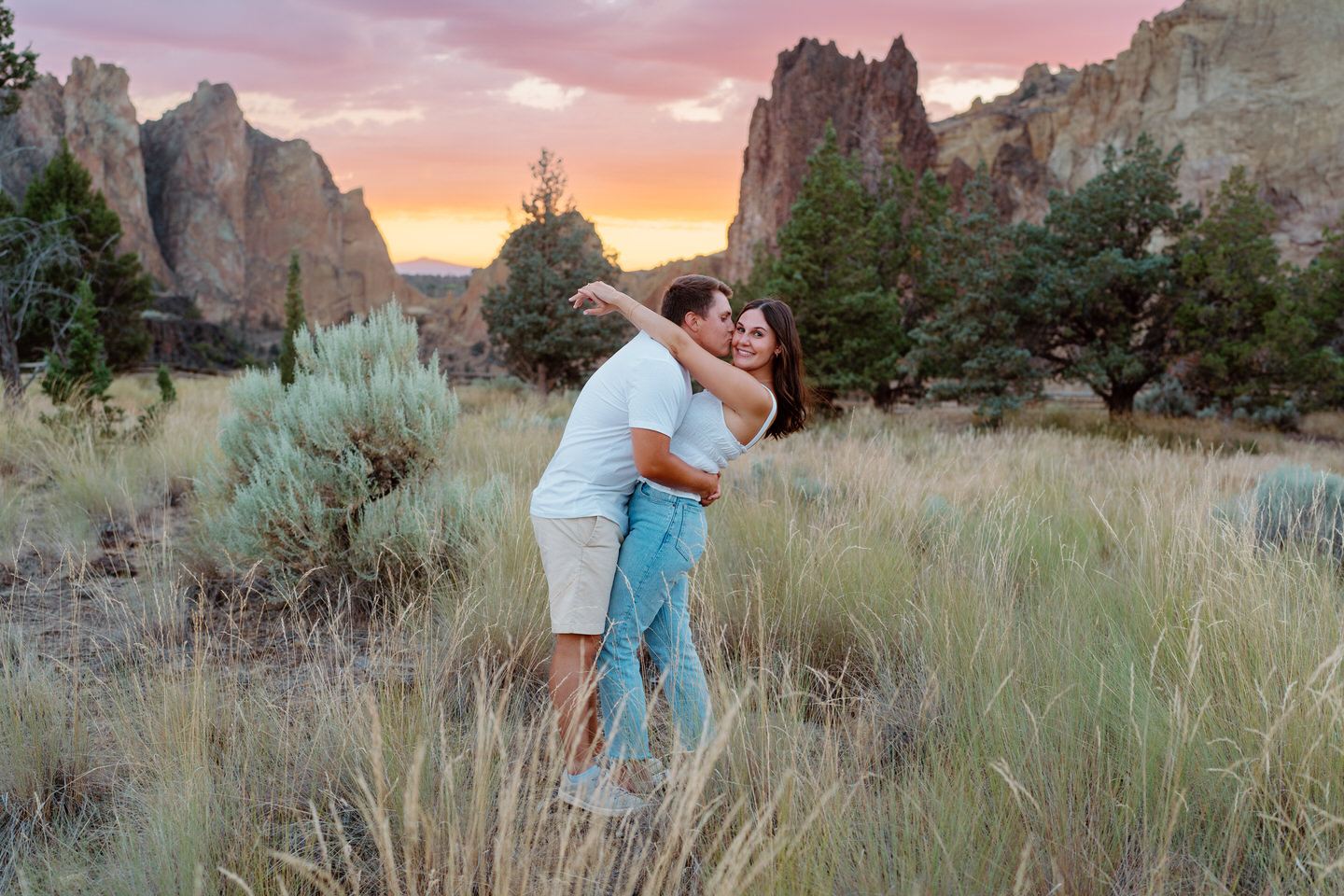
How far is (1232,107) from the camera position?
54.8m

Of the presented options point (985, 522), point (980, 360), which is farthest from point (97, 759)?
point (980, 360)

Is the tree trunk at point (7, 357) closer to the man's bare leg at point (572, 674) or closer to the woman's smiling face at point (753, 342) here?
the man's bare leg at point (572, 674)

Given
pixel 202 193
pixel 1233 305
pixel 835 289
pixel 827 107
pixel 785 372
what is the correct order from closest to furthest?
pixel 785 372 → pixel 1233 305 → pixel 835 289 → pixel 827 107 → pixel 202 193

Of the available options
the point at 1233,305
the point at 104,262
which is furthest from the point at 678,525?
the point at 104,262

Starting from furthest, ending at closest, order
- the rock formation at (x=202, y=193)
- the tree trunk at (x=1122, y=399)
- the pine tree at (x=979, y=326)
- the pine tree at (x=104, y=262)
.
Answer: the rock formation at (x=202, y=193) → the pine tree at (x=104, y=262) → the tree trunk at (x=1122, y=399) → the pine tree at (x=979, y=326)

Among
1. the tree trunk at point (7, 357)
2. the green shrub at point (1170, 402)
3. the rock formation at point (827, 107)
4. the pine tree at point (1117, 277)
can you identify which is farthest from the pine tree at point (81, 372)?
the rock formation at point (827, 107)

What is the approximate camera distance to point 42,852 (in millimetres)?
2377

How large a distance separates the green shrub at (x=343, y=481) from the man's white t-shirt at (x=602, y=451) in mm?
1947

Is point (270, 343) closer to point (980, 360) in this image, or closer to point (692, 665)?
point (980, 360)

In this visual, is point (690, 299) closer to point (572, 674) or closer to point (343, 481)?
point (572, 674)

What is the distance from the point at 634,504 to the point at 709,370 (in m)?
0.51

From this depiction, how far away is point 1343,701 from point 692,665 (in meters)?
1.85

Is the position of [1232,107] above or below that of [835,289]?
above

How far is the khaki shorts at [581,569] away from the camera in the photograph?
2582 millimetres
